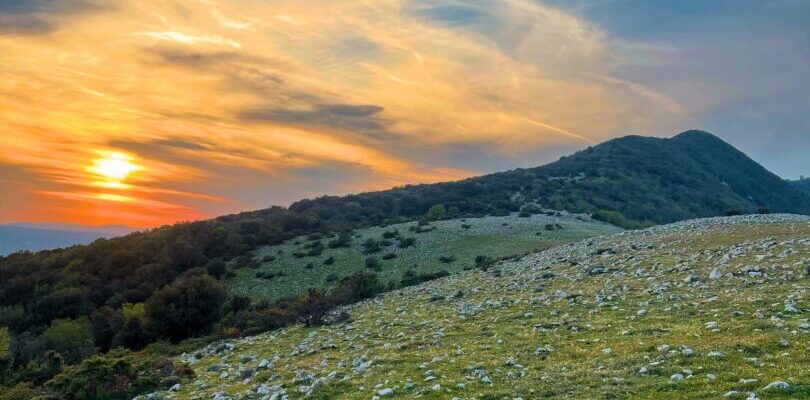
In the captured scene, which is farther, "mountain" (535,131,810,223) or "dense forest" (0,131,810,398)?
"mountain" (535,131,810,223)

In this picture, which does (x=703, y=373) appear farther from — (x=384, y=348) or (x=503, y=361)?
(x=384, y=348)

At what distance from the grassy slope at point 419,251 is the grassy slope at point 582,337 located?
15.8 m

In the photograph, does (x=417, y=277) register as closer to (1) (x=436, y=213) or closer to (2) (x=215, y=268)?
(2) (x=215, y=268)

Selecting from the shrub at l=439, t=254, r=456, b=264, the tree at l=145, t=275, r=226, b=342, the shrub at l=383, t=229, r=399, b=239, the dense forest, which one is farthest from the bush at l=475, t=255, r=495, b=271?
the tree at l=145, t=275, r=226, b=342

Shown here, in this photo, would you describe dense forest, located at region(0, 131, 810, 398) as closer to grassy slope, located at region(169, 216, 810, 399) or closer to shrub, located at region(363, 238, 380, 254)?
shrub, located at region(363, 238, 380, 254)

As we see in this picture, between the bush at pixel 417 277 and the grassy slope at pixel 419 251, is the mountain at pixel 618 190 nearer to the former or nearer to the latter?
the grassy slope at pixel 419 251

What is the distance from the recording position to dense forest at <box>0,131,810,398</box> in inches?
1276

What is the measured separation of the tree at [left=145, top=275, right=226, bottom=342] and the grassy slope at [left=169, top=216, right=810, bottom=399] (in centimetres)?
932

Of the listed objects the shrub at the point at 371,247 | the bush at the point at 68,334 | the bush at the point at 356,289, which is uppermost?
the shrub at the point at 371,247

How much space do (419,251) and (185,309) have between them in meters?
26.9

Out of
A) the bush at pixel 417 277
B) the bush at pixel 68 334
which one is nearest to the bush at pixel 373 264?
the bush at pixel 417 277

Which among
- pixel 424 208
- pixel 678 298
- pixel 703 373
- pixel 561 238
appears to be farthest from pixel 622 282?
pixel 424 208

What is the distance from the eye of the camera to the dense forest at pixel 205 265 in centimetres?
3241

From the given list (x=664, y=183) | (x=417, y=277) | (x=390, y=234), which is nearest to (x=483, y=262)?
(x=417, y=277)
